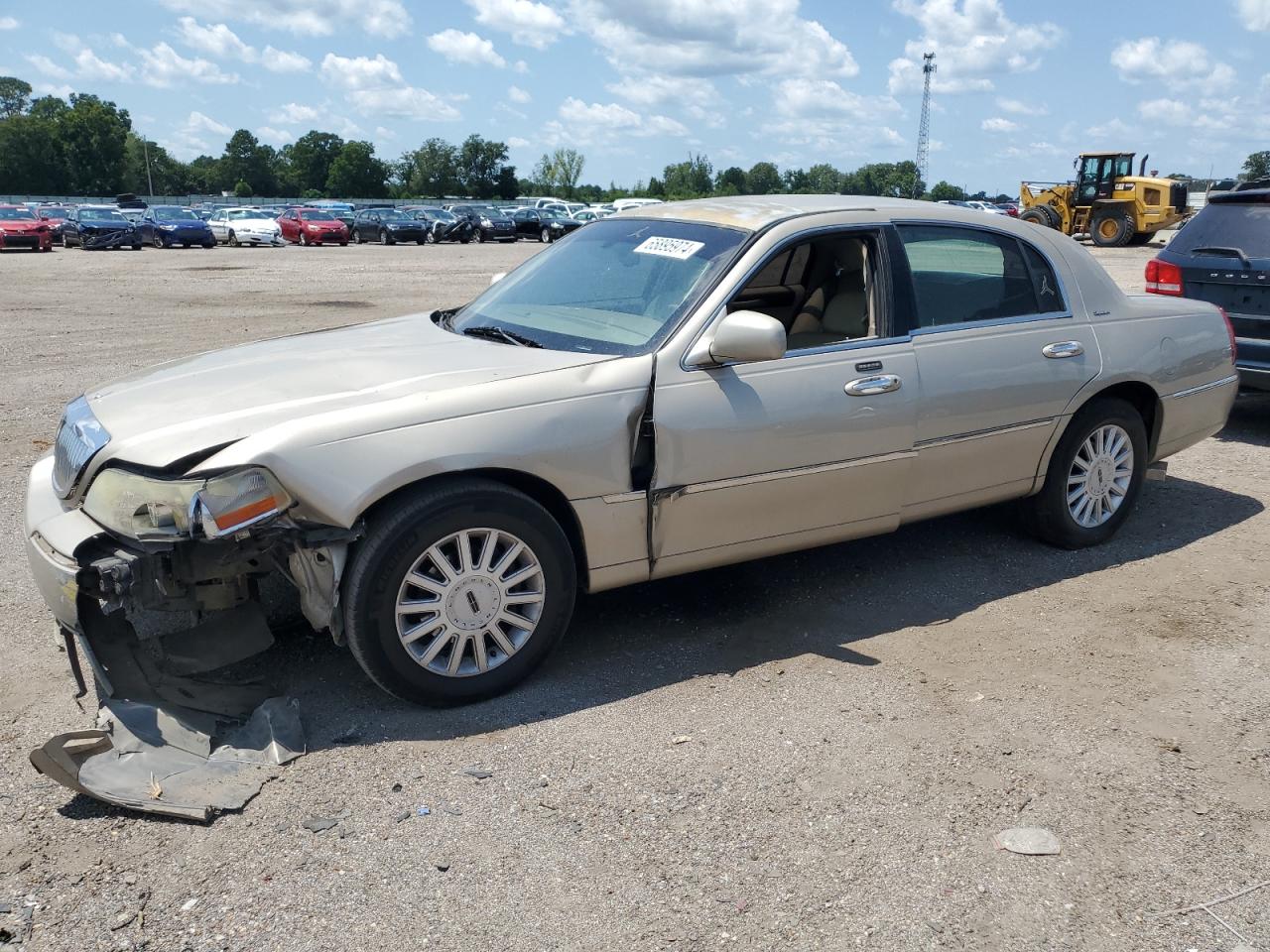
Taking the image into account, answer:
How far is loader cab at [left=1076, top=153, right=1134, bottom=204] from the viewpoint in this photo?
1345 inches

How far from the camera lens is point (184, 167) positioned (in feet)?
404

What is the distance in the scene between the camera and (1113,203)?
33.9 metres

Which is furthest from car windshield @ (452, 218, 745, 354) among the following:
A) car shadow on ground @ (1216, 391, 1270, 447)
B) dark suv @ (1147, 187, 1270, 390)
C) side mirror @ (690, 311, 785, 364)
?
car shadow on ground @ (1216, 391, 1270, 447)

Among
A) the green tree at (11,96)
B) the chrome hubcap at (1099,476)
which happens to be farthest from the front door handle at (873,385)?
the green tree at (11,96)

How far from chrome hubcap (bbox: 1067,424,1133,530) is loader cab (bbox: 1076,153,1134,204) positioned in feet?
106

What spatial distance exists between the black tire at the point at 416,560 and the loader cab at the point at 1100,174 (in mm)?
35127

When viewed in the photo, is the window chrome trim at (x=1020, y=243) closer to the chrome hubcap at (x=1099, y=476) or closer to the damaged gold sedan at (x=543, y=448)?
the damaged gold sedan at (x=543, y=448)

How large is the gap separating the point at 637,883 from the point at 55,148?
117 meters

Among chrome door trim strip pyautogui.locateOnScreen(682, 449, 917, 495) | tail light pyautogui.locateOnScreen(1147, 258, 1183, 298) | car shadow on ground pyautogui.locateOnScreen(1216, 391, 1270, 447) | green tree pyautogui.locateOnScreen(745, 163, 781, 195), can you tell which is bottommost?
car shadow on ground pyautogui.locateOnScreen(1216, 391, 1270, 447)

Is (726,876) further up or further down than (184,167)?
further down

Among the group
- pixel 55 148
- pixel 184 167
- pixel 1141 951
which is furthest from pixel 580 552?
pixel 184 167

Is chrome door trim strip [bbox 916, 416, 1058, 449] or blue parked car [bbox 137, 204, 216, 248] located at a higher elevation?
blue parked car [bbox 137, 204, 216, 248]

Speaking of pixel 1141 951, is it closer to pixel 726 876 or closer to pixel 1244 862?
pixel 1244 862

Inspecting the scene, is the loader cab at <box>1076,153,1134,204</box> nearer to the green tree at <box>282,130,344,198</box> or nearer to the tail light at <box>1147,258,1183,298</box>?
the tail light at <box>1147,258,1183,298</box>
